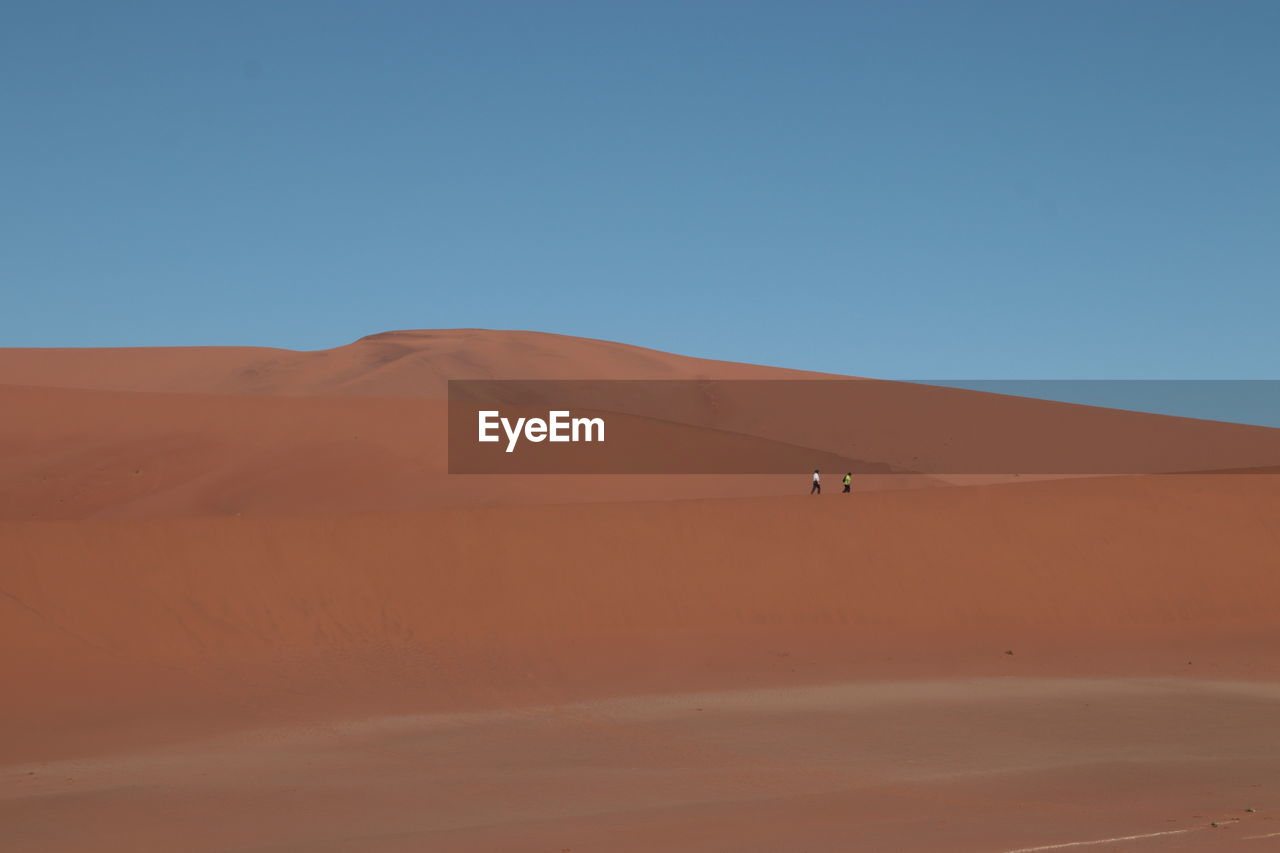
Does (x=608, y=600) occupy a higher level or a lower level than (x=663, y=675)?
higher

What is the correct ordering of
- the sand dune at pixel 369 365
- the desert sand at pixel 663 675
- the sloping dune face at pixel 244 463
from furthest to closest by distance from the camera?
the sand dune at pixel 369 365, the sloping dune face at pixel 244 463, the desert sand at pixel 663 675

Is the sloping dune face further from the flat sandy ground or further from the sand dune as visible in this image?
the flat sandy ground

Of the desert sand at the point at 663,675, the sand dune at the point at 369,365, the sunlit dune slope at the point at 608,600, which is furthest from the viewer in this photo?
the sand dune at the point at 369,365

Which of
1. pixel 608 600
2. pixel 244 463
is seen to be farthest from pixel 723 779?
pixel 244 463

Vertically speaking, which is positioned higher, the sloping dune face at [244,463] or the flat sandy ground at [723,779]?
the sloping dune face at [244,463]

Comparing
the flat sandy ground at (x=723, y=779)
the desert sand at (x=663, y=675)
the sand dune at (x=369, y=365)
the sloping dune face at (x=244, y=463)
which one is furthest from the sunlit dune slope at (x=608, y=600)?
the sand dune at (x=369, y=365)

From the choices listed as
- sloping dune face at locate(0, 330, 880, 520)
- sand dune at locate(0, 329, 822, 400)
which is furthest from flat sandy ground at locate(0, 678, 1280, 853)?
sand dune at locate(0, 329, 822, 400)

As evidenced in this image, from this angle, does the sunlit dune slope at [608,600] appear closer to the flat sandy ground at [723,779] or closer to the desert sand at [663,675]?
the desert sand at [663,675]

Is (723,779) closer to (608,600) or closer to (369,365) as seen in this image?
(608,600)

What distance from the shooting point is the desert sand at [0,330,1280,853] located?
399 inches

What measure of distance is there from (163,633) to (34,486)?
19.4m

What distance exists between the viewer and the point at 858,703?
15898mm

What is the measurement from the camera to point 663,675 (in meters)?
18.0

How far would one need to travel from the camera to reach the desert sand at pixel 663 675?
399 inches
